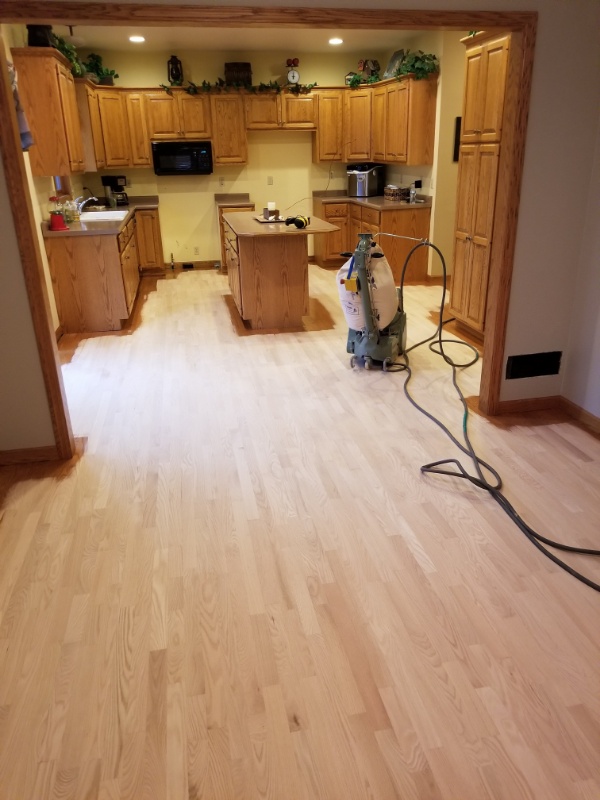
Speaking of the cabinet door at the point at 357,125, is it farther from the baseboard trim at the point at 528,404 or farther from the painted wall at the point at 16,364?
the painted wall at the point at 16,364

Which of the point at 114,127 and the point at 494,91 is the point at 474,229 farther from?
the point at 114,127

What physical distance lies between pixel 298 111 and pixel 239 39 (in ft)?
3.90

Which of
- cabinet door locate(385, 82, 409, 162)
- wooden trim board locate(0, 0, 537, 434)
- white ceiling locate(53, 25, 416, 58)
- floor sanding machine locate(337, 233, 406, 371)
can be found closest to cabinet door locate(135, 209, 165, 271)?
white ceiling locate(53, 25, 416, 58)

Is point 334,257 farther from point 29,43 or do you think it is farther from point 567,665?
point 567,665

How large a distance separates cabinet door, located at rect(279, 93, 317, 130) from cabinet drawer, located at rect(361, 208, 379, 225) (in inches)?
58.2

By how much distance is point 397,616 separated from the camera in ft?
6.55

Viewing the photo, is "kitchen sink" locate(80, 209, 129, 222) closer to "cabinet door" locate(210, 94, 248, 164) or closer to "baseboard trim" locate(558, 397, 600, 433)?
"cabinet door" locate(210, 94, 248, 164)

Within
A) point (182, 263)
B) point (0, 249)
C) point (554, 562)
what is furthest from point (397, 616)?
point (182, 263)

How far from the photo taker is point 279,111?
752 cm

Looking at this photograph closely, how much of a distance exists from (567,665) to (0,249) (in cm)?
278

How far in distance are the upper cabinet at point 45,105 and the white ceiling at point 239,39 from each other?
131cm

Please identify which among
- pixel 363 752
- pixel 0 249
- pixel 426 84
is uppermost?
pixel 426 84

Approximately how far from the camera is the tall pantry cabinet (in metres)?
4.07

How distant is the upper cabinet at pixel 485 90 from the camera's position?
398 centimetres
